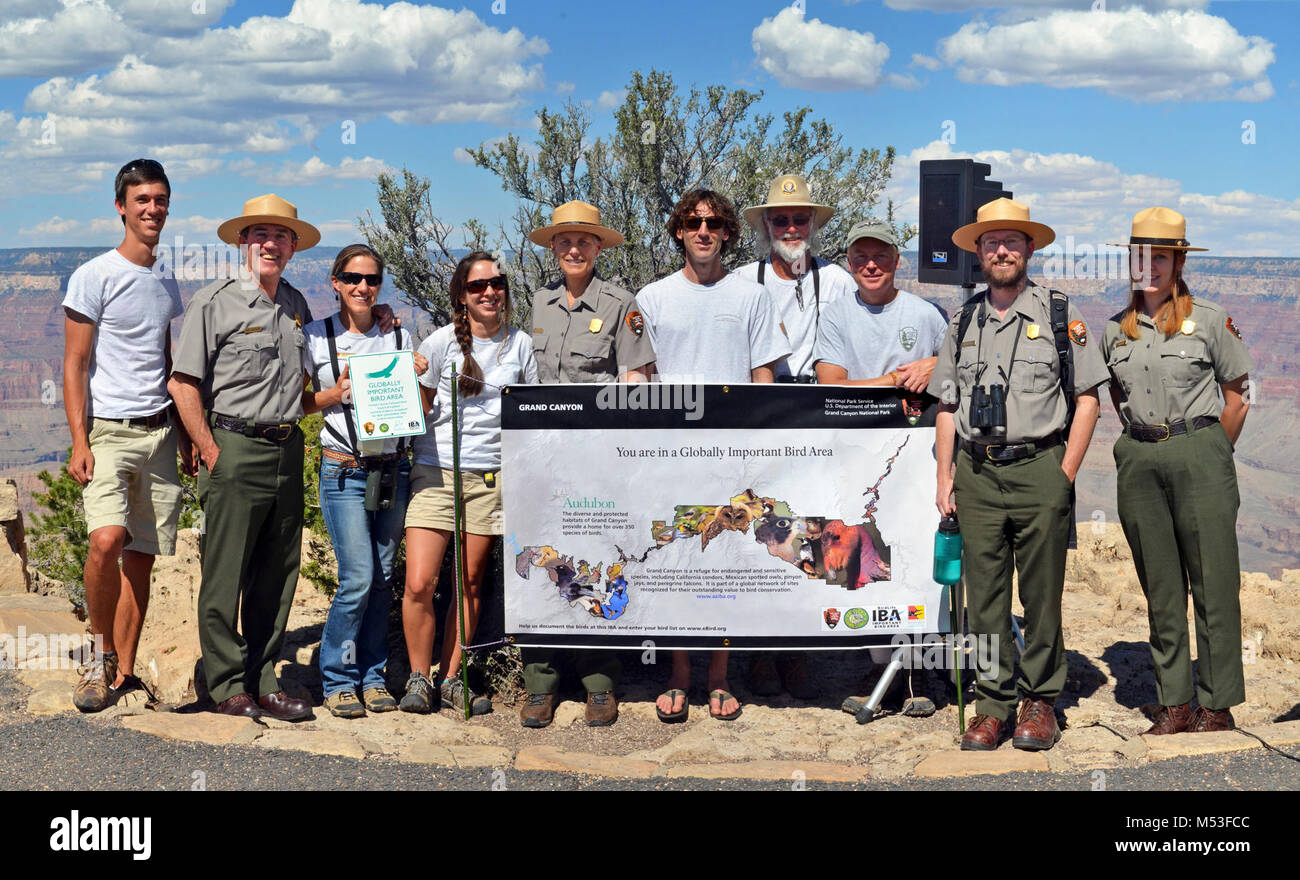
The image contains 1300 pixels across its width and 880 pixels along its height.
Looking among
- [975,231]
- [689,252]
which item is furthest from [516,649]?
[975,231]

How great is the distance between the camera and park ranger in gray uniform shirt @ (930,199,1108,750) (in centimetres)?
568

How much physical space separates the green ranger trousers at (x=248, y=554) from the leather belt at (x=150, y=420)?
368 mm

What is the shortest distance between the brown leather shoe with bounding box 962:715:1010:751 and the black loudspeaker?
11.7 ft

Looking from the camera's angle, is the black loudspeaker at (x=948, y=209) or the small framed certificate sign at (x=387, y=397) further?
the black loudspeaker at (x=948, y=209)

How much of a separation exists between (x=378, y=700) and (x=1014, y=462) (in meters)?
3.63

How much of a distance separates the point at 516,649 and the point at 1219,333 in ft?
13.9

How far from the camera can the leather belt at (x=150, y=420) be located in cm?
618

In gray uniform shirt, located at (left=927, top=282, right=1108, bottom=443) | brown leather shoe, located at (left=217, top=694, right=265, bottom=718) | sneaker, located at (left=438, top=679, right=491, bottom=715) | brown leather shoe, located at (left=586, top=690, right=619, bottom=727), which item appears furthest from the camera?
sneaker, located at (left=438, top=679, right=491, bottom=715)

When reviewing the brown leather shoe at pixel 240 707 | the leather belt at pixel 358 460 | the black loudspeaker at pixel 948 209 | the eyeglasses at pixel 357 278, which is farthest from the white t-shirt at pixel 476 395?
the black loudspeaker at pixel 948 209

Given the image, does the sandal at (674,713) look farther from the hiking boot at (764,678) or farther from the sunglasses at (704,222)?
the sunglasses at (704,222)

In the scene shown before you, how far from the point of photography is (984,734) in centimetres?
583

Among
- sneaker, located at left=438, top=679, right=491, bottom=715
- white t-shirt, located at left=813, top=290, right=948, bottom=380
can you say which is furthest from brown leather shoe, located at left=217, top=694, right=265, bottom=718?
white t-shirt, located at left=813, top=290, right=948, bottom=380

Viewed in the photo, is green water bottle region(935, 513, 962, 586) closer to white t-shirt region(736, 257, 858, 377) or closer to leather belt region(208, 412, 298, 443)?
white t-shirt region(736, 257, 858, 377)

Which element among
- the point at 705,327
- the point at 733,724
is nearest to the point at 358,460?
the point at 705,327
